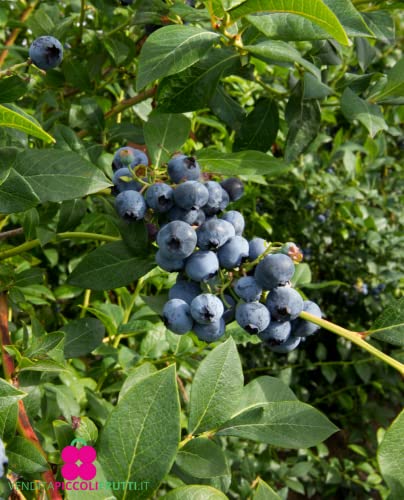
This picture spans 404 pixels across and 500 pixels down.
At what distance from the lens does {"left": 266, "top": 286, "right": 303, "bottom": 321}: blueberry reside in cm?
77

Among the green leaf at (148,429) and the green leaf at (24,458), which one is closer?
the green leaf at (148,429)

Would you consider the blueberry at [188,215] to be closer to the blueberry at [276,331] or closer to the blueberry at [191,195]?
the blueberry at [191,195]

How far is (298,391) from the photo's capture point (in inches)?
109

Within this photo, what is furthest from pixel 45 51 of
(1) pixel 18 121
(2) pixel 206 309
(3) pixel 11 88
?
(2) pixel 206 309

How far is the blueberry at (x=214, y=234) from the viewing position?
0.80m

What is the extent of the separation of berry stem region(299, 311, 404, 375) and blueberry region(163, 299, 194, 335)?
0.17 meters

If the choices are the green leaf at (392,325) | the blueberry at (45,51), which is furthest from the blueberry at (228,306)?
the blueberry at (45,51)

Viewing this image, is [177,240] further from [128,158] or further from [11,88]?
[11,88]

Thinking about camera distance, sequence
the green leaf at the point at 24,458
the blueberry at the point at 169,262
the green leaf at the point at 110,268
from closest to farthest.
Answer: the green leaf at the point at 24,458 < the blueberry at the point at 169,262 < the green leaf at the point at 110,268

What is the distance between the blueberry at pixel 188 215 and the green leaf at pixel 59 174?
0.11 meters

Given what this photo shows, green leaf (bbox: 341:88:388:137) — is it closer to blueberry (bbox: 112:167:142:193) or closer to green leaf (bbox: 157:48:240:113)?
green leaf (bbox: 157:48:240:113)

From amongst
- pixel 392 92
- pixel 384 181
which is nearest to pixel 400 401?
pixel 384 181

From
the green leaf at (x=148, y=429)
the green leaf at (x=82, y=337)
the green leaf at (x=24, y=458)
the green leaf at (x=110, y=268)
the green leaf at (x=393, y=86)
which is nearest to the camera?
the green leaf at (x=148, y=429)

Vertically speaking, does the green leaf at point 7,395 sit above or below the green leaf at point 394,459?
above
